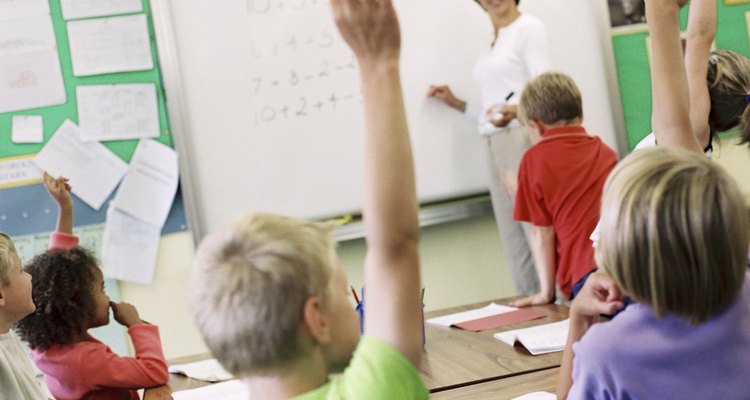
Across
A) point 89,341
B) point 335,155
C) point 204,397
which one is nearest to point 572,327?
point 204,397

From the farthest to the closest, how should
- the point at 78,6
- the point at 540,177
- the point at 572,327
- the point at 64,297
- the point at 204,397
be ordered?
the point at 78,6
the point at 540,177
the point at 64,297
the point at 204,397
the point at 572,327

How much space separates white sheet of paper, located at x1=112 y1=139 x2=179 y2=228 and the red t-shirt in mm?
1421

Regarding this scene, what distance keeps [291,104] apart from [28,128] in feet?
3.33

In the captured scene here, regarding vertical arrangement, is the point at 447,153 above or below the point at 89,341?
above

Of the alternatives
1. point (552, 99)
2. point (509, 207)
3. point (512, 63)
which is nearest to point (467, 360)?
point (552, 99)

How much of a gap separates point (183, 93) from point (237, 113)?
220 mm

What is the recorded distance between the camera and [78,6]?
335 centimetres

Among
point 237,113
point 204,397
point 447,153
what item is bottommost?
point 204,397

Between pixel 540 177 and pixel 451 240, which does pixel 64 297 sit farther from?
pixel 451 240

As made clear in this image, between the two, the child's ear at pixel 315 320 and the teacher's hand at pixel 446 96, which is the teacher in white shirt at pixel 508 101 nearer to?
the teacher's hand at pixel 446 96

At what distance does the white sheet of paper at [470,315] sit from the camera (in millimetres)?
2281

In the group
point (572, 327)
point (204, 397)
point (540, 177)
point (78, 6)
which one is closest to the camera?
point (572, 327)

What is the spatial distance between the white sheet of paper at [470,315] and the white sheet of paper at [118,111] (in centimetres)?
155

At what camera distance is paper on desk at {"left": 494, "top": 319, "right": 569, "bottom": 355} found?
1.73 meters
